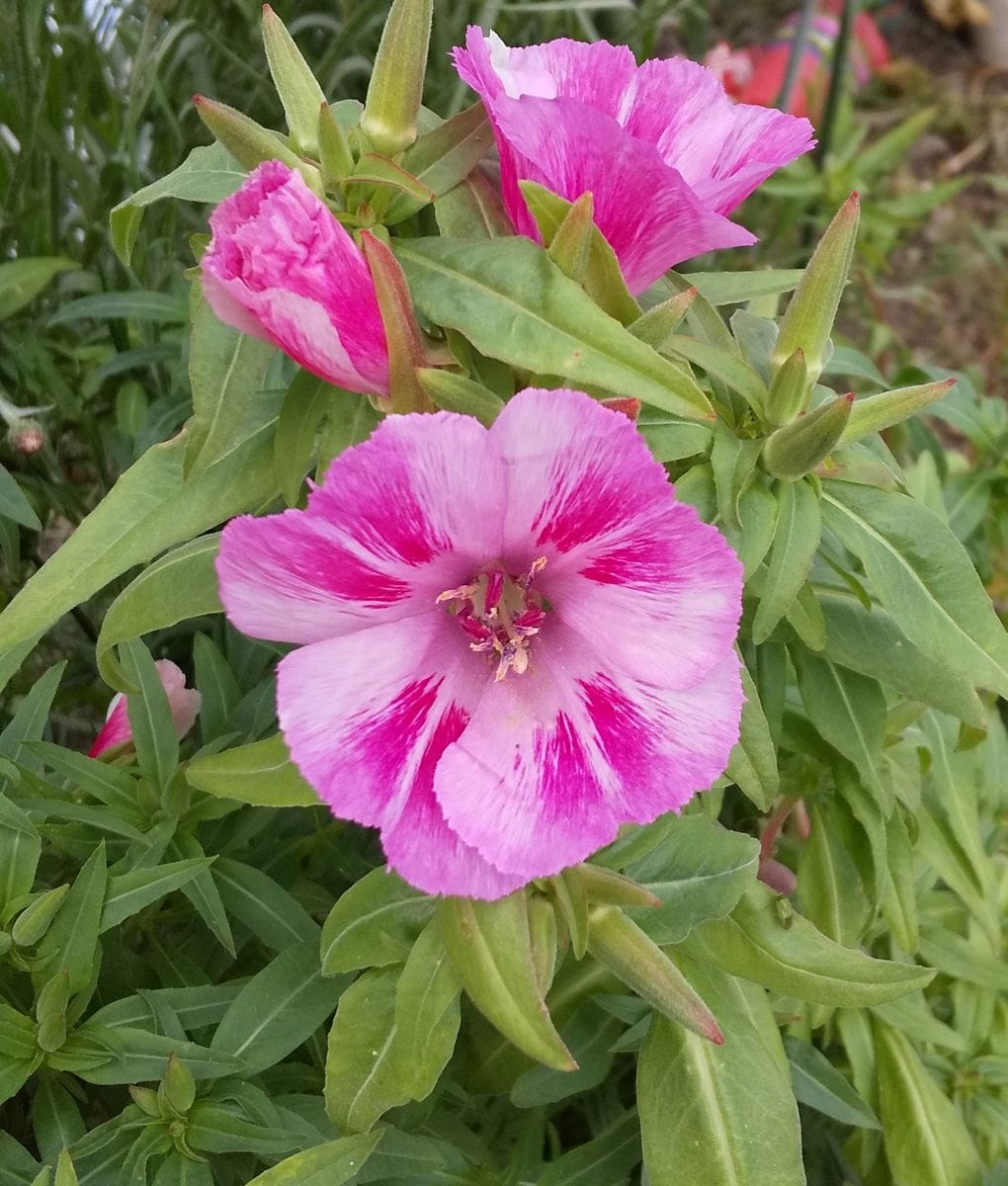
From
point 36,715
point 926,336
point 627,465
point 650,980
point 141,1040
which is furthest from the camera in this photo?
point 926,336

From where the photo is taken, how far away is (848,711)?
0.81 m

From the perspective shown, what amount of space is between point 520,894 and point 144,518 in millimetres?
295

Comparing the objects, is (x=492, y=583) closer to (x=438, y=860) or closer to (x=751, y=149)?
(x=438, y=860)

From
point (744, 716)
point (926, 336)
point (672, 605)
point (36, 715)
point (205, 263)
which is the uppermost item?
point (205, 263)

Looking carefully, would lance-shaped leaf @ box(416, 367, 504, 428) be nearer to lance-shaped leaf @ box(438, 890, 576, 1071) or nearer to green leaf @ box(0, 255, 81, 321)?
lance-shaped leaf @ box(438, 890, 576, 1071)

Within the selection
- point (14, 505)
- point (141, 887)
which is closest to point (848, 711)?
point (141, 887)

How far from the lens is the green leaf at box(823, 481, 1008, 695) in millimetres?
611

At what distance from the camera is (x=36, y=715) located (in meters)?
0.81

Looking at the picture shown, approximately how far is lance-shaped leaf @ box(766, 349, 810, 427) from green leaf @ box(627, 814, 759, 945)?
0.27m

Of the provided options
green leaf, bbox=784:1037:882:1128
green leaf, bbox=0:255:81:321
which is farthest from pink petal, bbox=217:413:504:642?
green leaf, bbox=0:255:81:321

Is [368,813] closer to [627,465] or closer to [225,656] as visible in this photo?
[627,465]

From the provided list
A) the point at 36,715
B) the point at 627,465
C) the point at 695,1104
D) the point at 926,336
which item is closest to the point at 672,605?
the point at 627,465

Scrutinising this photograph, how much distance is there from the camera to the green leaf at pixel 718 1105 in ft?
2.31

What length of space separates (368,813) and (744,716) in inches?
10.5
